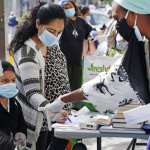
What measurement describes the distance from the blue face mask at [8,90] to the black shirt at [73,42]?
294 cm

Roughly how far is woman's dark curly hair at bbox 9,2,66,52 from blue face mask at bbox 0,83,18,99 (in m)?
0.28

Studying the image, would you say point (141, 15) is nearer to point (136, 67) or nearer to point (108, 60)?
point (136, 67)

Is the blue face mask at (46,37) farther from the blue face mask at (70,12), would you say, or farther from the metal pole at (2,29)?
the metal pole at (2,29)

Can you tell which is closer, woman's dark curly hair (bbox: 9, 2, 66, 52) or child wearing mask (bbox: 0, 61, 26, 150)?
Answer: child wearing mask (bbox: 0, 61, 26, 150)

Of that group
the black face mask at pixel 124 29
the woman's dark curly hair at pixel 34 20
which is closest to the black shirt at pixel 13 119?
the woman's dark curly hair at pixel 34 20

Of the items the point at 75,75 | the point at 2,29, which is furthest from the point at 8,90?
the point at 2,29

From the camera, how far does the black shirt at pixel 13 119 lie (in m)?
3.67

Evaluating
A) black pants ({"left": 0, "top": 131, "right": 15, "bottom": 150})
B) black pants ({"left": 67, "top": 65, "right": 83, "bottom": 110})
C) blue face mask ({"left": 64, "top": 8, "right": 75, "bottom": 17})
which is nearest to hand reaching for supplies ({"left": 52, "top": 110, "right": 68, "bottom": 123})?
black pants ({"left": 0, "top": 131, "right": 15, "bottom": 150})

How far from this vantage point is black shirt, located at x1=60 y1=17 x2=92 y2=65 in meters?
6.77

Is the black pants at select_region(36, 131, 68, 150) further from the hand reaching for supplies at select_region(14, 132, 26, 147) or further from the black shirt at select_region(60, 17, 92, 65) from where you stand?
the black shirt at select_region(60, 17, 92, 65)

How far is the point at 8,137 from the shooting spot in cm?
354

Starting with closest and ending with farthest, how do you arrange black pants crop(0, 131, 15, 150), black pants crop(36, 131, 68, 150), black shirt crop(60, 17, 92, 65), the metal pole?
black pants crop(0, 131, 15, 150) → black pants crop(36, 131, 68, 150) → black shirt crop(60, 17, 92, 65) → the metal pole

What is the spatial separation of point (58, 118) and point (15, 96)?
0.34m

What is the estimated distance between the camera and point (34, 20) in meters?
3.96
